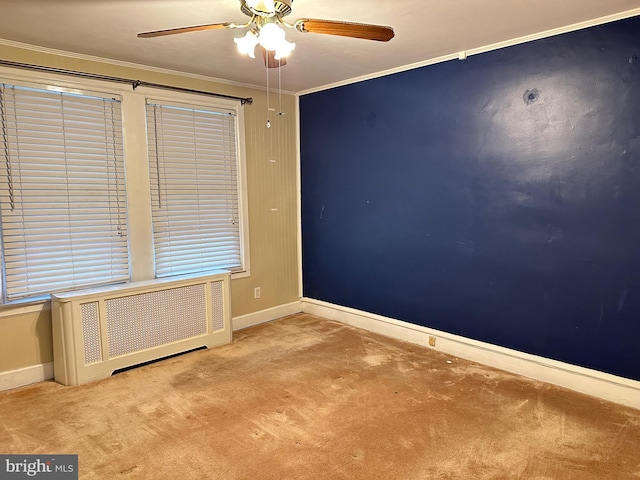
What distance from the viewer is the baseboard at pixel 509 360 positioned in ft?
8.93

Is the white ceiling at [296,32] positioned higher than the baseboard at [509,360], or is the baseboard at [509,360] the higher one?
the white ceiling at [296,32]

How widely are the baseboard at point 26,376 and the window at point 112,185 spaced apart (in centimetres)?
51

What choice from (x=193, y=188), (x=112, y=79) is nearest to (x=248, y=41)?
(x=112, y=79)

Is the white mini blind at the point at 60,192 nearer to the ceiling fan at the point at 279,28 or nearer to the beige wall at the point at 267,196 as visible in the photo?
the beige wall at the point at 267,196

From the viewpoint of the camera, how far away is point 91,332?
306 centimetres

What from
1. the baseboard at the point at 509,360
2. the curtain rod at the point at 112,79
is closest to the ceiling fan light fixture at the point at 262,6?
the curtain rod at the point at 112,79

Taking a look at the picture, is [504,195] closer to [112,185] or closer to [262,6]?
[262,6]

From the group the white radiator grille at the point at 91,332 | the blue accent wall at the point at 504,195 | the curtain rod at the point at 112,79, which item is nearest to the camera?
the blue accent wall at the point at 504,195

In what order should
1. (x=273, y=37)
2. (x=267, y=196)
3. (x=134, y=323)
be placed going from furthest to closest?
(x=267, y=196)
(x=134, y=323)
(x=273, y=37)

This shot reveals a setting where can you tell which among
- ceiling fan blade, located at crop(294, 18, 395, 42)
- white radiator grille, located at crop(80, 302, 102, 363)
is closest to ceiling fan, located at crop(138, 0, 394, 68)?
ceiling fan blade, located at crop(294, 18, 395, 42)

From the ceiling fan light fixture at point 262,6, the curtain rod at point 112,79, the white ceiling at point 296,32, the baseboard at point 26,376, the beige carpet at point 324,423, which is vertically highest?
the white ceiling at point 296,32

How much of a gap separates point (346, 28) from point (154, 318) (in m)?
2.60

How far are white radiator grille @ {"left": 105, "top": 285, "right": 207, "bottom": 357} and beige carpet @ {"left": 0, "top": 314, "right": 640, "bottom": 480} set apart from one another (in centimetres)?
22

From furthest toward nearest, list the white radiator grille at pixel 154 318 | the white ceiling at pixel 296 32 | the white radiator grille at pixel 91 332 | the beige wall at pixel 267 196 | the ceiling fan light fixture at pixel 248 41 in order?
the beige wall at pixel 267 196 → the white radiator grille at pixel 154 318 → the white radiator grille at pixel 91 332 → the white ceiling at pixel 296 32 → the ceiling fan light fixture at pixel 248 41
